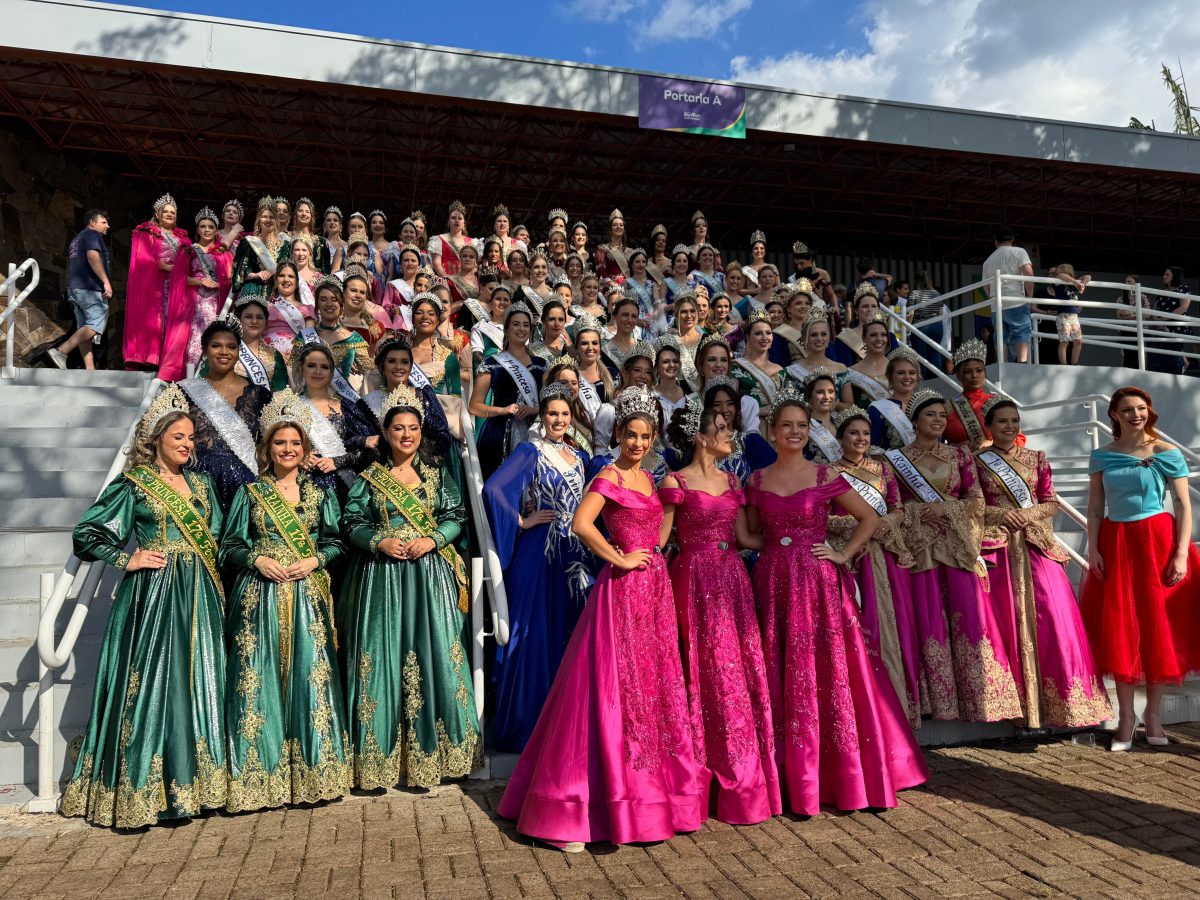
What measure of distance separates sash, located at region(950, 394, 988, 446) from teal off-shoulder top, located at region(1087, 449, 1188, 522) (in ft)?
1.97

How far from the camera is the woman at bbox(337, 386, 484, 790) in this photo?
3.53 m

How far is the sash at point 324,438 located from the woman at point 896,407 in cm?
281

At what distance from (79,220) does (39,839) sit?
10.8 metres

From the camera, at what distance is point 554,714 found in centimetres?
321

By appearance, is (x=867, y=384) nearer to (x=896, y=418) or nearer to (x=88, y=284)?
(x=896, y=418)

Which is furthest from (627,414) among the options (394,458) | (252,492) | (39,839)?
(39,839)

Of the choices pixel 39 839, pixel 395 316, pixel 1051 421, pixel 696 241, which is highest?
pixel 696 241

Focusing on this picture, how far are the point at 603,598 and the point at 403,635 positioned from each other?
2.89ft

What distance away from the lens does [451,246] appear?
7.75 metres

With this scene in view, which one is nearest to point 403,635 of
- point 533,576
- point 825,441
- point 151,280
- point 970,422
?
point 533,576

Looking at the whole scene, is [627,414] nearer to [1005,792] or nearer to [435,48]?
[1005,792]

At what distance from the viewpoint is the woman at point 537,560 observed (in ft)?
12.7

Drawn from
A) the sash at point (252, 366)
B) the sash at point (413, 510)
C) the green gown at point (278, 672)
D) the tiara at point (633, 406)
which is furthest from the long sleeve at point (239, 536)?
the tiara at point (633, 406)

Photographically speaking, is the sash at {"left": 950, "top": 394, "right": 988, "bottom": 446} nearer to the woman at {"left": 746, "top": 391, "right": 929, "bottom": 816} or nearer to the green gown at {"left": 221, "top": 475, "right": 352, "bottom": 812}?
the woman at {"left": 746, "top": 391, "right": 929, "bottom": 816}
